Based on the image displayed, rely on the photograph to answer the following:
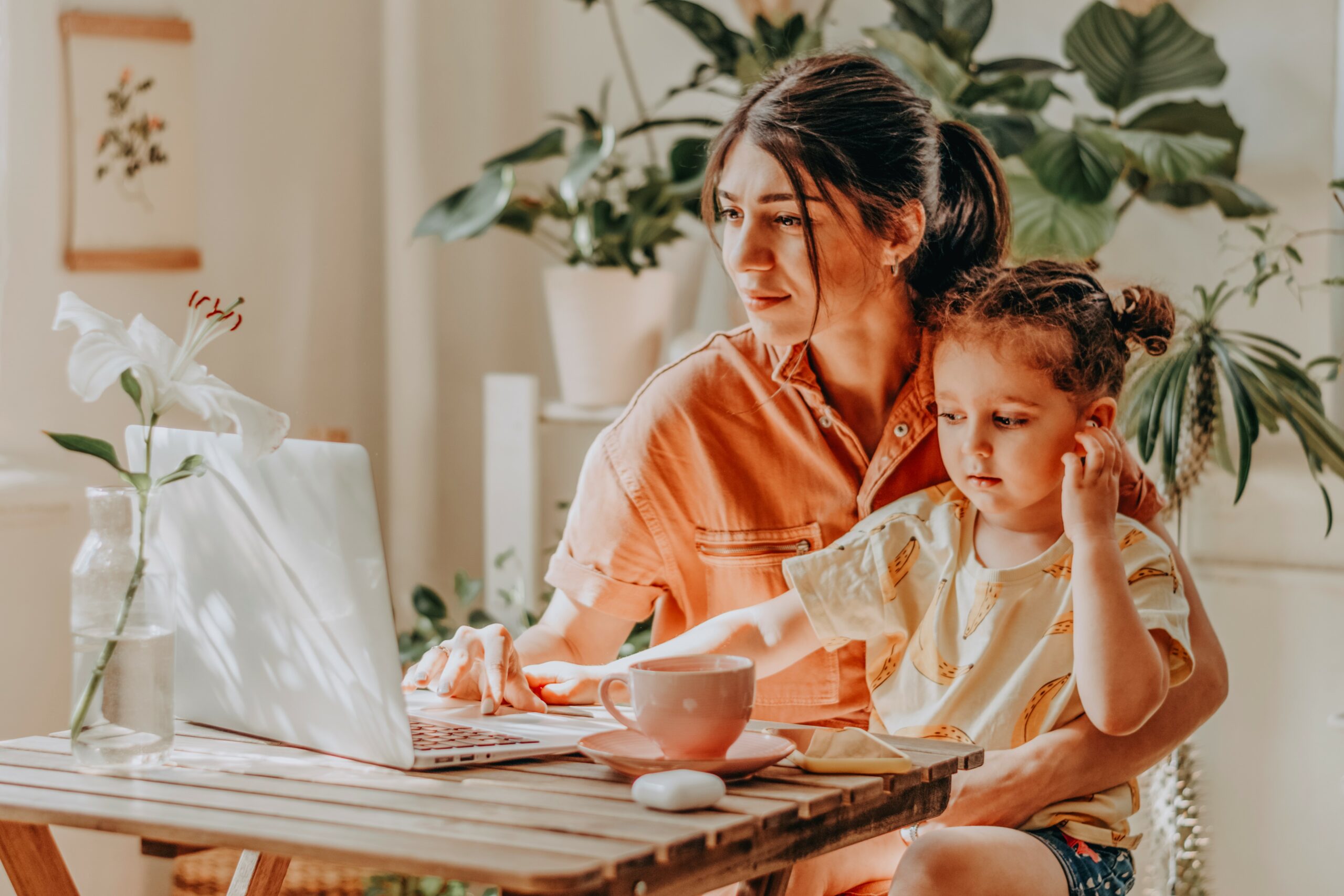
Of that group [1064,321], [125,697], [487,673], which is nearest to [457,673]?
[487,673]

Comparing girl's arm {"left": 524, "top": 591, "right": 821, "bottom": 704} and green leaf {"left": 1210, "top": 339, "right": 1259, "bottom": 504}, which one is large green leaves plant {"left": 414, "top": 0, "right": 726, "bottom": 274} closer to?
green leaf {"left": 1210, "top": 339, "right": 1259, "bottom": 504}

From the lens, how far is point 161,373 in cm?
101

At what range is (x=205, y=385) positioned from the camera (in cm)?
101

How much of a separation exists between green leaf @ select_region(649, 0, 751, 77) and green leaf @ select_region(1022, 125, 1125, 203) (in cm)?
63

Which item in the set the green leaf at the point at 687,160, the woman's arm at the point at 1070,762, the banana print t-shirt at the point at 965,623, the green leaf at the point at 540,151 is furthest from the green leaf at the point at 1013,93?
the woman's arm at the point at 1070,762

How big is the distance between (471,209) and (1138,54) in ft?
3.83

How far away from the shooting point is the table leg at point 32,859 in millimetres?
993

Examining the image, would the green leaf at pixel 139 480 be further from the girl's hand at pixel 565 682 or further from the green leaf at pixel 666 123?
the green leaf at pixel 666 123

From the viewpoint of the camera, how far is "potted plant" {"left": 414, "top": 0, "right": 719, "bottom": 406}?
2557 mm

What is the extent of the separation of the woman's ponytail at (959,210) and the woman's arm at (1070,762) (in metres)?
0.40

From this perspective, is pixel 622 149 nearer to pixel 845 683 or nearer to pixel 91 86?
pixel 91 86

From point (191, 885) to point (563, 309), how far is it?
1253 millimetres

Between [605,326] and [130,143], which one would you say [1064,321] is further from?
[130,143]

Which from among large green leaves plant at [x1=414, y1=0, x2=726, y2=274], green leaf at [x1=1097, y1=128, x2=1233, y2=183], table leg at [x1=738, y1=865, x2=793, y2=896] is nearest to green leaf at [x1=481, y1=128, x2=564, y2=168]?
large green leaves plant at [x1=414, y1=0, x2=726, y2=274]
